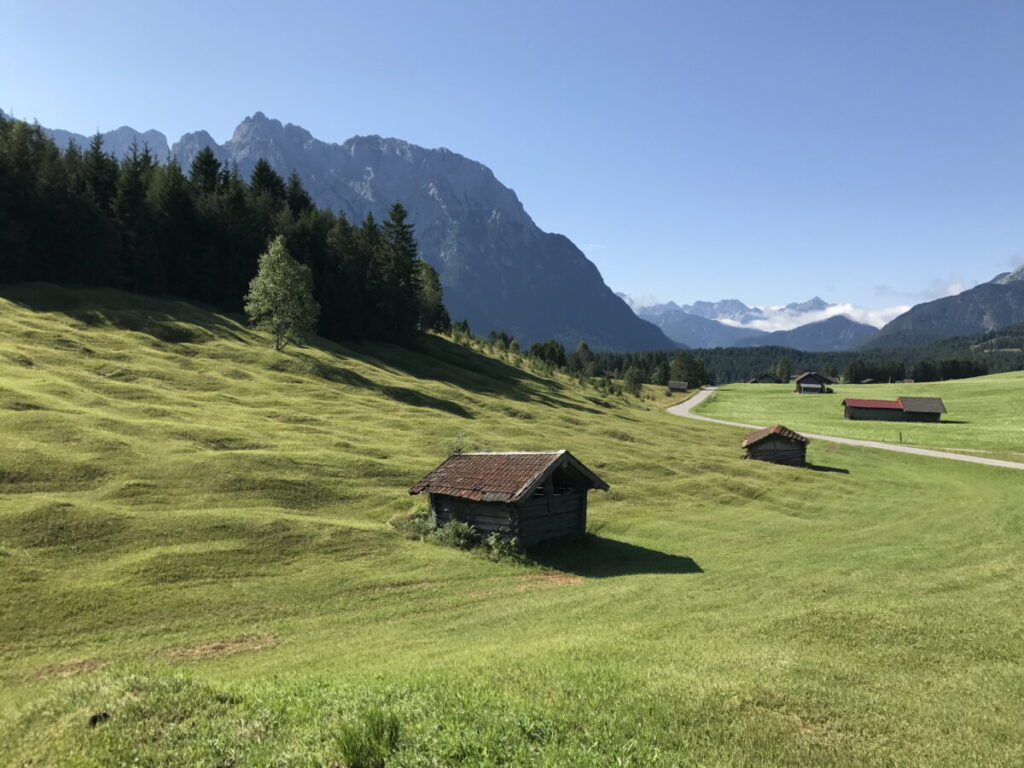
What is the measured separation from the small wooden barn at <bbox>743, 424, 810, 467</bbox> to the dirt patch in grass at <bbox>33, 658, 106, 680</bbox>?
196ft

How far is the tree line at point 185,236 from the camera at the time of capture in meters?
71.4

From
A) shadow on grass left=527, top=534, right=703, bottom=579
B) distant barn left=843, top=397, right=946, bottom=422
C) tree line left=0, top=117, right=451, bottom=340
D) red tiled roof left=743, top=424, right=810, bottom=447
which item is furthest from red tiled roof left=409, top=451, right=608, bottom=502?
distant barn left=843, top=397, right=946, bottom=422

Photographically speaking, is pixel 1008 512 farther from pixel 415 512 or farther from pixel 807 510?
pixel 415 512

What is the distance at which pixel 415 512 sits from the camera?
30656 mm

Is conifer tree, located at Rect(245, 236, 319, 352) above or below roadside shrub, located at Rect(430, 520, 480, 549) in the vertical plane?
above

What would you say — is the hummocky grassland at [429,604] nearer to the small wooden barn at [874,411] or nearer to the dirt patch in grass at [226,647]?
the dirt patch in grass at [226,647]

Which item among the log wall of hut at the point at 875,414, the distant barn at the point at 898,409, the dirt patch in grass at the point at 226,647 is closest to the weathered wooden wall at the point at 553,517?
the dirt patch in grass at the point at 226,647

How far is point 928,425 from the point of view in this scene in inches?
3981

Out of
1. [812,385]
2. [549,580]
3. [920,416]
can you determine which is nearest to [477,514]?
[549,580]

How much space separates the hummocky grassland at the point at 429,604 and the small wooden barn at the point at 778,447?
8122 millimetres

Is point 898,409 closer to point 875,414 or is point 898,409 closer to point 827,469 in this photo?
point 875,414

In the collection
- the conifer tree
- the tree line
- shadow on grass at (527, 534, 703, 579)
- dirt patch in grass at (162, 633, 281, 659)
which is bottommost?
shadow on grass at (527, 534, 703, 579)

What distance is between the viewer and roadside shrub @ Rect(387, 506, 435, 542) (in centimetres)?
2872

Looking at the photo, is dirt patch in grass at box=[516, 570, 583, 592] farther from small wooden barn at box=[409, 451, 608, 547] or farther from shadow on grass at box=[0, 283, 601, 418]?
shadow on grass at box=[0, 283, 601, 418]
